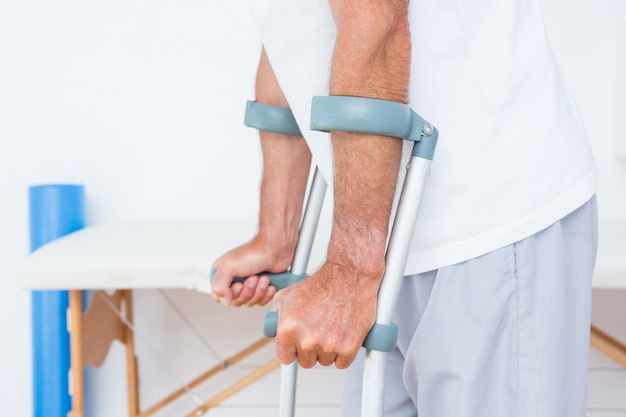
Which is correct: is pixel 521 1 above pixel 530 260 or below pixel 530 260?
above

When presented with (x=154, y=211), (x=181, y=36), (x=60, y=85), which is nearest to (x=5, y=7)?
(x=60, y=85)

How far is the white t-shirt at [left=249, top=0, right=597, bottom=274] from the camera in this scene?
2.81 ft

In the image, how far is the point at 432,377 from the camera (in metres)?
0.91

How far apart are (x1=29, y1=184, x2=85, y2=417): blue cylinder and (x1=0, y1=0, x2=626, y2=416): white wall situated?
0.27 m

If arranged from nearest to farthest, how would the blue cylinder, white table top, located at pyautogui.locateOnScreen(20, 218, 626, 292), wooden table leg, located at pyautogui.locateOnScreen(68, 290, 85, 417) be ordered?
white table top, located at pyautogui.locateOnScreen(20, 218, 626, 292)
wooden table leg, located at pyautogui.locateOnScreen(68, 290, 85, 417)
the blue cylinder

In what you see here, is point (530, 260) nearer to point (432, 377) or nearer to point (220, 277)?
point (432, 377)

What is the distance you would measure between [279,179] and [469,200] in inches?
13.8

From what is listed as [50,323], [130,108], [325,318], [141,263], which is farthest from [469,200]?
[130,108]

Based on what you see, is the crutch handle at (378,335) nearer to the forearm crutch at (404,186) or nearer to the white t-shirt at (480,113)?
the forearm crutch at (404,186)

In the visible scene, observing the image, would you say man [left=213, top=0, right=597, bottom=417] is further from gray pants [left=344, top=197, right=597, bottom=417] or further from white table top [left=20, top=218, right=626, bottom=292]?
white table top [left=20, top=218, right=626, bottom=292]

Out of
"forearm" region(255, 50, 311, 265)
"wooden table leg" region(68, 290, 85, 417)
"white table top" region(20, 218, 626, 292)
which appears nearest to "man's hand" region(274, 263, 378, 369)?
"forearm" region(255, 50, 311, 265)

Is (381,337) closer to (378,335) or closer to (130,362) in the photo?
(378,335)

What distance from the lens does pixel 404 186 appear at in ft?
2.73

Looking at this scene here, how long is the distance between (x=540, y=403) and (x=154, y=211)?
5.98 feet
